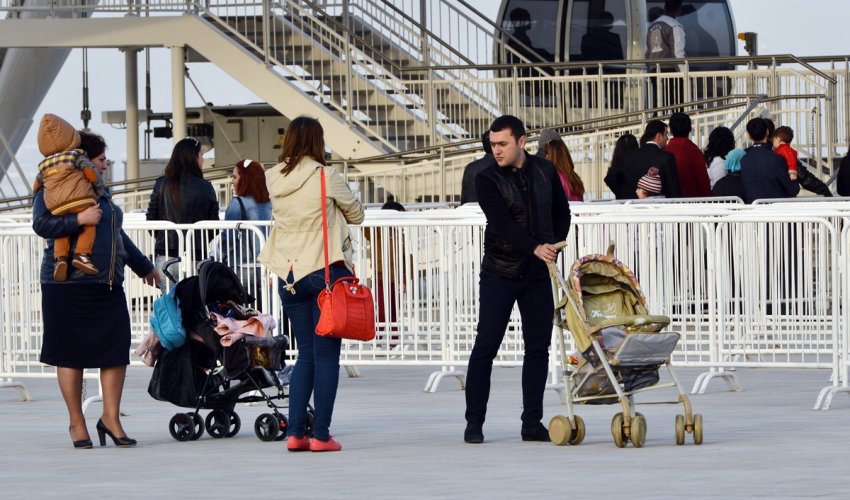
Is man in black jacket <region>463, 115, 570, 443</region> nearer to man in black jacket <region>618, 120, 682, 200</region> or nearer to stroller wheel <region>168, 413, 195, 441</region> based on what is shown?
stroller wheel <region>168, 413, 195, 441</region>

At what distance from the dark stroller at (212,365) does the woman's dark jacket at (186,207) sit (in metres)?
2.73

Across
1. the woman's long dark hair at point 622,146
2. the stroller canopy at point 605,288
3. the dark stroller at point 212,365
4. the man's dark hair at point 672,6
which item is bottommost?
the dark stroller at point 212,365

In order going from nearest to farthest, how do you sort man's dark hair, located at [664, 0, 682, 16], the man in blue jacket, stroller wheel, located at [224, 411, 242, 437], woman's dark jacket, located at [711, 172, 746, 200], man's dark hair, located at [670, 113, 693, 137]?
stroller wheel, located at [224, 411, 242, 437], the man in blue jacket, man's dark hair, located at [670, 113, 693, 137], woman's dark jacket, located at [711, 172, 746, 200], man's dark hair, located at [664, 0, 682, 16]

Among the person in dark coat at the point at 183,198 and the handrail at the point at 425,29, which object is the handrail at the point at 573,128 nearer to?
the handrail at the point at 425,29

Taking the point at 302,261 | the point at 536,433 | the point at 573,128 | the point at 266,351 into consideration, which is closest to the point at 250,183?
the point at 266,351

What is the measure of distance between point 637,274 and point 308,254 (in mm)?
4061

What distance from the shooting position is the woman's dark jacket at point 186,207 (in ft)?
43.9

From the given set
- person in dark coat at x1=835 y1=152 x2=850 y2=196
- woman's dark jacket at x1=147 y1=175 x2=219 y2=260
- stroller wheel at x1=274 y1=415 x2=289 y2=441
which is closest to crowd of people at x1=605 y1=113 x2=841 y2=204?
person in dark coat at x1=835 y1=152 x2=850 y2=196

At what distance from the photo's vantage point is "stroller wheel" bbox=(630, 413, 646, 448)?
965cm

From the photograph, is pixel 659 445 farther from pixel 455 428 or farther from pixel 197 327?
pixel 197 327

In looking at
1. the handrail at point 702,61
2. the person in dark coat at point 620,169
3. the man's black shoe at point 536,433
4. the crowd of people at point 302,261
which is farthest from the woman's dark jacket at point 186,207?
the handrail at point 702,61

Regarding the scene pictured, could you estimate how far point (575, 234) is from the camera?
12969mm

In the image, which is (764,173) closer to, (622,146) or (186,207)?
(622,146)

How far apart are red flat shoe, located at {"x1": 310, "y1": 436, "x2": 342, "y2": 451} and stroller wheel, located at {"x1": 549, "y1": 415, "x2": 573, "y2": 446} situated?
1.09m
